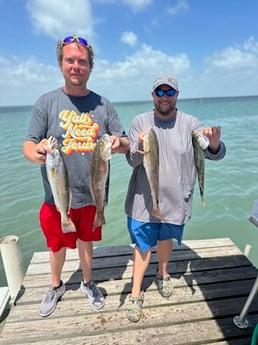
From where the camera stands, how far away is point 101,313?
3156 mm

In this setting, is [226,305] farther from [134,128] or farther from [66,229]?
[134,128]

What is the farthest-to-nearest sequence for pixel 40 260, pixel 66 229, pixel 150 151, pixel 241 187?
pixel 241 187, pixel 40 260, pixel 66 229, pixel 150 151

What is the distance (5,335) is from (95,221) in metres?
1.49

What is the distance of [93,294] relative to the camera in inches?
131

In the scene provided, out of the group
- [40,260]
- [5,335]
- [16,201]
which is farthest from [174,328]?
[16,201]

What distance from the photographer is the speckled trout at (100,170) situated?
7.88 feet

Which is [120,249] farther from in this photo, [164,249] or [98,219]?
[98,219]

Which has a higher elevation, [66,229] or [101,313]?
[66,229]

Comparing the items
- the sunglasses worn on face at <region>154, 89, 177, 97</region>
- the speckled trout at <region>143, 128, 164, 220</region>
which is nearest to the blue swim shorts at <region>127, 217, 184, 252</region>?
the speckled trout at <region>143, 128, 164, 220</region>

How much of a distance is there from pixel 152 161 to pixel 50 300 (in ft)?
6.63

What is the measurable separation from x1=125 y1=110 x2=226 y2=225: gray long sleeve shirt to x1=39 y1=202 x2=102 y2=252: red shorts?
0.46 metres

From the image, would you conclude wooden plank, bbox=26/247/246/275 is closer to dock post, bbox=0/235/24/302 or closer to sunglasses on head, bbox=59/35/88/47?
dock post, bbox=0/235/24/302

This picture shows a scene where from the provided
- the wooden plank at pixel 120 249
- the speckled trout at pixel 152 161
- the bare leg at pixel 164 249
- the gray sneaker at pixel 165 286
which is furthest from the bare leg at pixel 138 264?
the wooden plank at pixel 120 249

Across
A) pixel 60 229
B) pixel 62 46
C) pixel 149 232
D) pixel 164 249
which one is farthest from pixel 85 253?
pixel 62 46
